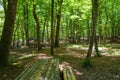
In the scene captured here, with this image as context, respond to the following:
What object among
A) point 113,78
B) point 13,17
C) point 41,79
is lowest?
point 113,78

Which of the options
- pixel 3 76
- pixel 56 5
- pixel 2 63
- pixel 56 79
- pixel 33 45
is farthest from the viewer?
pixel 33 45

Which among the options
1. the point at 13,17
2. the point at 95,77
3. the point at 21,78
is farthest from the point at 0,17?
the point at 21,78

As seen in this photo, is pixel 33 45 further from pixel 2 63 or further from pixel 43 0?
pixel 2 63

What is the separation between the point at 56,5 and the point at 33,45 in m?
11.8

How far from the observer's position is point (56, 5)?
26.9 metres

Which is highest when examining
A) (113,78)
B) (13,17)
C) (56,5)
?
(56,5)

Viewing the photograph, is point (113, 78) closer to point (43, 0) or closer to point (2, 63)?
point (2, 63)

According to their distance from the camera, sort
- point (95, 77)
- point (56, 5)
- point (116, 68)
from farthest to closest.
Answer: point (56, 5), point (116, 68), point (95, 77)

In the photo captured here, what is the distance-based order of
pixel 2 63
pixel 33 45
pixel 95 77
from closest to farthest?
pixel 95 77, pixel 2 63, pixel 33 45

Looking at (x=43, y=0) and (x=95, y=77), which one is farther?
(x=43, y=0)

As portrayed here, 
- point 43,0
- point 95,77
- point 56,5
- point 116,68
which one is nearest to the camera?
point 95,77

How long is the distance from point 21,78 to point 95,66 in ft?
28.3

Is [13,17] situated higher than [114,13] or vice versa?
[114,13]

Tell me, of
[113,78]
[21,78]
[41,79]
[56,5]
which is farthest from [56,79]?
[56,5]
